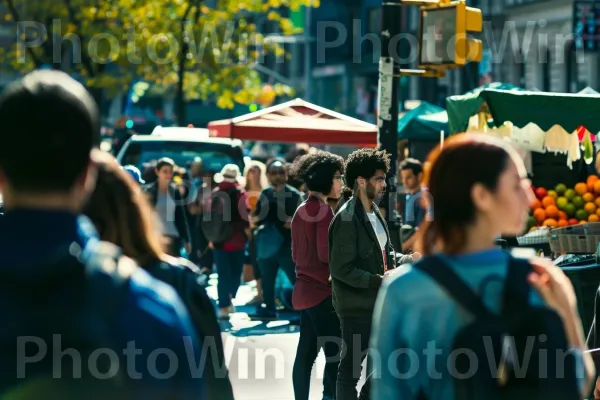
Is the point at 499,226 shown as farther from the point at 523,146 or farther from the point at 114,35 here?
the point at 114,35

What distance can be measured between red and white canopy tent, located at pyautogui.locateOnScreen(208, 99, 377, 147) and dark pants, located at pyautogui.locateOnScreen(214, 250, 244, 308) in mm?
3228

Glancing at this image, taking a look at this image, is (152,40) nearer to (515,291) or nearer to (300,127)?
(300,127)

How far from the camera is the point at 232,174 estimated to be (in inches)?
581

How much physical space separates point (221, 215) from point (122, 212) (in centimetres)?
1145

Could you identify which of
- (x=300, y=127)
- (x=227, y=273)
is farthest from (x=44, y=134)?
(x=300, y=127)

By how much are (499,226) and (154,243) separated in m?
0.84

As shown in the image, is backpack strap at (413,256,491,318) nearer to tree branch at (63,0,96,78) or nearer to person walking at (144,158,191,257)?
person walking at (144,158,191,257)

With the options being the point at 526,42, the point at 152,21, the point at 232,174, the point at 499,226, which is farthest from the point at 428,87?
the point at 499,226

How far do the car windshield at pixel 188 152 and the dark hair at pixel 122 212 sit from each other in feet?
46.7

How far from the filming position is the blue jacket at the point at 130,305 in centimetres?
252

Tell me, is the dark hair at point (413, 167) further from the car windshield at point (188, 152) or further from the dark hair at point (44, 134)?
the dark hair at point (44, 134)

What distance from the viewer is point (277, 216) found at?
14055 millimetres

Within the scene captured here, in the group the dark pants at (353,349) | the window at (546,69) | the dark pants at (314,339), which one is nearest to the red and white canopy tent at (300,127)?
the dark pants at (314,339)

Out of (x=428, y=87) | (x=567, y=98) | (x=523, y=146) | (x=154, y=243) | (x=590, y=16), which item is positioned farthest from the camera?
(x=428, y=87)
